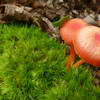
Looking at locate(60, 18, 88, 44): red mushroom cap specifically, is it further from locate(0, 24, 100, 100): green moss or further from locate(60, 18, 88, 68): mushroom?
locate(0, 24, 100, 100): green moss

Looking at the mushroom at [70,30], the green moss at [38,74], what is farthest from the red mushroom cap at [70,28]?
the green moss at [38,74]

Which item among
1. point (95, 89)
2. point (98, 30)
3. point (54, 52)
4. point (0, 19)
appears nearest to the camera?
point (98, 30)

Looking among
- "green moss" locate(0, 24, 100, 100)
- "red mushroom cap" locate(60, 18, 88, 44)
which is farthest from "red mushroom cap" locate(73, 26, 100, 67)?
"green moss" locate(0, 24, 100, 100)

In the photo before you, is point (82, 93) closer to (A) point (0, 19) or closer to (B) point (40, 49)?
(B) point (40, 49)

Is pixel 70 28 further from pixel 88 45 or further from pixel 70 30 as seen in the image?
pixel 88 45

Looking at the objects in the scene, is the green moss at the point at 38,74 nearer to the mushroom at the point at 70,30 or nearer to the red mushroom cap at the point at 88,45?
the mushroom at the point at 70,30

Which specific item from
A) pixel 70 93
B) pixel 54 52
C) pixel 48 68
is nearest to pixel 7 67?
pixel 48 68

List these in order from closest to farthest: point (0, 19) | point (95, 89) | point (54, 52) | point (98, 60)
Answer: point (98, 60)
point (95, 89)
point (54, 52)
point (0, 19)
